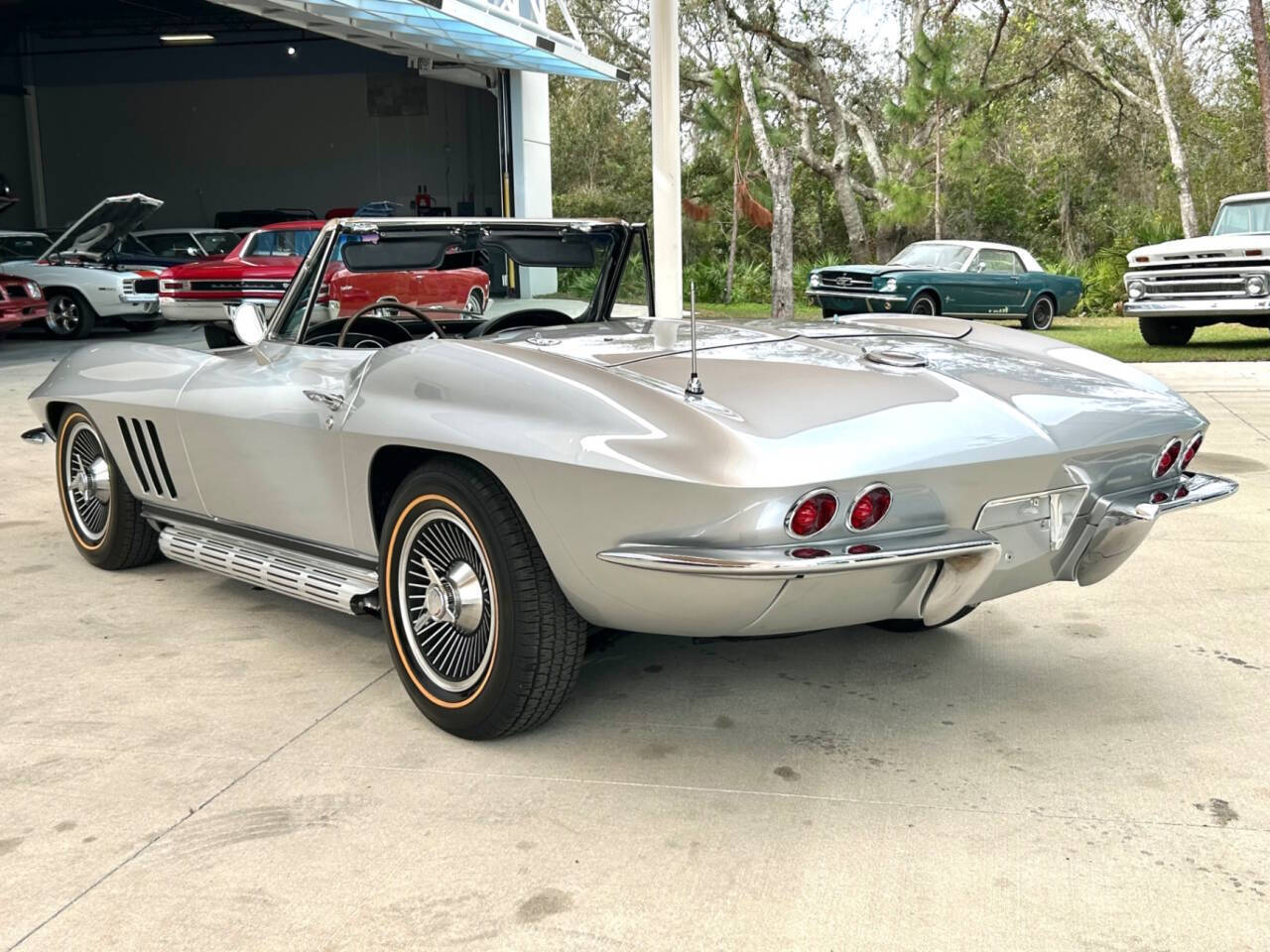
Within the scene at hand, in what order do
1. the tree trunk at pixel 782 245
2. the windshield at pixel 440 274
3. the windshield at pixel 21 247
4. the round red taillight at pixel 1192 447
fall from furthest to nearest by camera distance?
1. the tree trunk at pixel 782 245
2. the windshield at pixel 21 247
3. the windshield at pixel 440 274
4. the round red taillight at pixel 1192 447

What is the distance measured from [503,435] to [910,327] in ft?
5.64

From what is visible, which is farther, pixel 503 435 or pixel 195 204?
pixel 195 204

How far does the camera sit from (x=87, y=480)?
5.05m

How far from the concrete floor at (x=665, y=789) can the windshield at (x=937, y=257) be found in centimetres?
1472

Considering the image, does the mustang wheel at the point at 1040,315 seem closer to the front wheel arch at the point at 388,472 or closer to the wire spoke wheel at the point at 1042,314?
the wire spoke wheel at the point at 1042,314

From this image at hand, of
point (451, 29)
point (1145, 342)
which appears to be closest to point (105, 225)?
point (451, 29)

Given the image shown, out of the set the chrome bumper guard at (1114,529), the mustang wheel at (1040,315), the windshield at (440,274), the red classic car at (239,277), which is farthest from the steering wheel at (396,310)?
the mustang wheel at (1040,315)

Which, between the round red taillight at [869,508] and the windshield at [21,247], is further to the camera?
the windshield at [21,247]

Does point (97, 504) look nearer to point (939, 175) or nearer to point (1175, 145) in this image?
point (939, 175)

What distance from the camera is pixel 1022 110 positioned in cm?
3156

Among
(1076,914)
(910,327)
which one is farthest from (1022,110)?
(1076,914)

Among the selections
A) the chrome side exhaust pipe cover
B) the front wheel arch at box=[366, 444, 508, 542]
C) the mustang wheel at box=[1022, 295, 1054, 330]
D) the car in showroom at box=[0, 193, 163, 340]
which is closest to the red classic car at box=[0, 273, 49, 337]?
the car in showroom at box=[0, 193, 163, 340]

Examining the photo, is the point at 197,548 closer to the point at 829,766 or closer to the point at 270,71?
the point at 829,766

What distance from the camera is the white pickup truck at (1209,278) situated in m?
13.9
